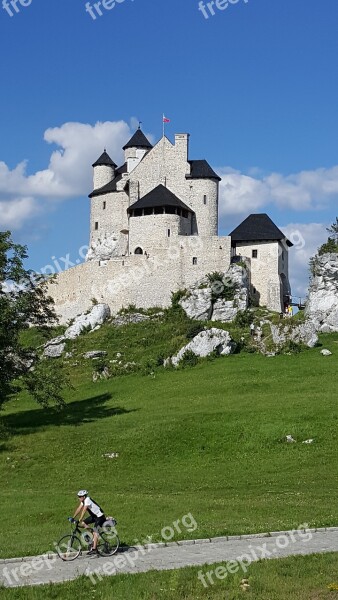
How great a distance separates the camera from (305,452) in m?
35.2

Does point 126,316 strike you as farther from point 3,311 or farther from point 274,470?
point 274,470

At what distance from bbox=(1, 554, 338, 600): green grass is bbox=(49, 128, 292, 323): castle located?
179ft

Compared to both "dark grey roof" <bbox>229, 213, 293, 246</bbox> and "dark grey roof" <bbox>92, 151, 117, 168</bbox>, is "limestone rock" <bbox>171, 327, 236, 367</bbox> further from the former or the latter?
"dark grey roof" <bbox>92, 151, 117, 168</bbox>

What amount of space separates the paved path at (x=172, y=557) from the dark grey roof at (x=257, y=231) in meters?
55.5

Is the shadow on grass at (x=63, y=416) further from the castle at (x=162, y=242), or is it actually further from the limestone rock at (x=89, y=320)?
the castle at (x=162, y=242)

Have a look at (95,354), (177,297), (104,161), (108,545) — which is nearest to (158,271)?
(177,297)

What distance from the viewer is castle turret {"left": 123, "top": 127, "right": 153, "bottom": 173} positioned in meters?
83.9

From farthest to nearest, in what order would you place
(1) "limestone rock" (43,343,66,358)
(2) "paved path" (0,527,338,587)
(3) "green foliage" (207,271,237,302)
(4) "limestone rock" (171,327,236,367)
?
(3) "green foliage" (207,271,237,302), (1) "limestone rock" (43,343,66,358), (4) "limestone rock" (171,327,236,367), (2) "paved path" (0,527,338,587)

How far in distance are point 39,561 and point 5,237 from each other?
1219 inches

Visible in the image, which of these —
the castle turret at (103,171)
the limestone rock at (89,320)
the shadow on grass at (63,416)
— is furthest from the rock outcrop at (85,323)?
the shadow on grass at (63,416)

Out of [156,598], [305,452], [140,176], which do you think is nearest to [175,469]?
[305,452]

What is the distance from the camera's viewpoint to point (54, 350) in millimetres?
68938

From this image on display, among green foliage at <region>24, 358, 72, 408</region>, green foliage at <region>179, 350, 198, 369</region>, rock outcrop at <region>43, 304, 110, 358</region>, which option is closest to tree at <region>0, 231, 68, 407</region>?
green foliage at <region>24, 358, 72, 408</region>

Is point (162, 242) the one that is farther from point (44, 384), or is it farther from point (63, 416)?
point (44, 384)
